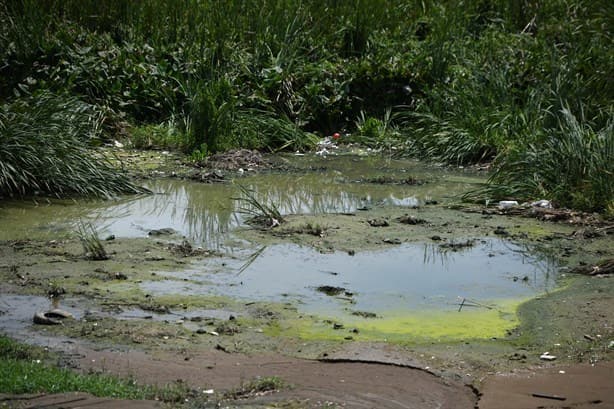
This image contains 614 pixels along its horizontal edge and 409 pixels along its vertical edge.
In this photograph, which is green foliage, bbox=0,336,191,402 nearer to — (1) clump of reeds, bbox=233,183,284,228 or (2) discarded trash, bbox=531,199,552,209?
(1) clump of reeds, bbox=233,183,284,228

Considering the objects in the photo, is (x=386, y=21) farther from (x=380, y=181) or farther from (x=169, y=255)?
(x=169, y=255)

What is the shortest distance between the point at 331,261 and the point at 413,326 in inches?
59.2

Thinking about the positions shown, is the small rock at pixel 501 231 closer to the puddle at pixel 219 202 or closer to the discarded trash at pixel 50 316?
the puddle at pixel 219 202

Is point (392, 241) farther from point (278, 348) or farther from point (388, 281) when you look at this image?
point (278, 348)

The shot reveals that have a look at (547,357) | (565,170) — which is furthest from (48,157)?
(547,357)

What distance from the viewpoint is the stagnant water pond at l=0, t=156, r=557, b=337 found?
629 centimetres

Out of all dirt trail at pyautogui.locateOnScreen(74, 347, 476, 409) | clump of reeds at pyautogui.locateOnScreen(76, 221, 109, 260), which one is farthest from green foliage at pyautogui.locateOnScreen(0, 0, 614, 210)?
dirt trail at pyautogui.locateOnScreen(74, 347, 476, 409)

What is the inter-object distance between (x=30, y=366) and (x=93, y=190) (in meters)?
4.75

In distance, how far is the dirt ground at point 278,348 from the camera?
4742 millimetres

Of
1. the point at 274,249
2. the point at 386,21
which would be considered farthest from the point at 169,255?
the point at 386,21

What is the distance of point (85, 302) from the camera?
608 cm

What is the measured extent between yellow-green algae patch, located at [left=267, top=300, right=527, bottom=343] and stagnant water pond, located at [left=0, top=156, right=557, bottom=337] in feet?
0.04

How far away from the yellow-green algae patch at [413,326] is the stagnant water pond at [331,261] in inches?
0.5

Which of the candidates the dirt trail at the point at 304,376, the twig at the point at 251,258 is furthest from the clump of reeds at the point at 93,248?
the dirt trail at the point at 304,376
